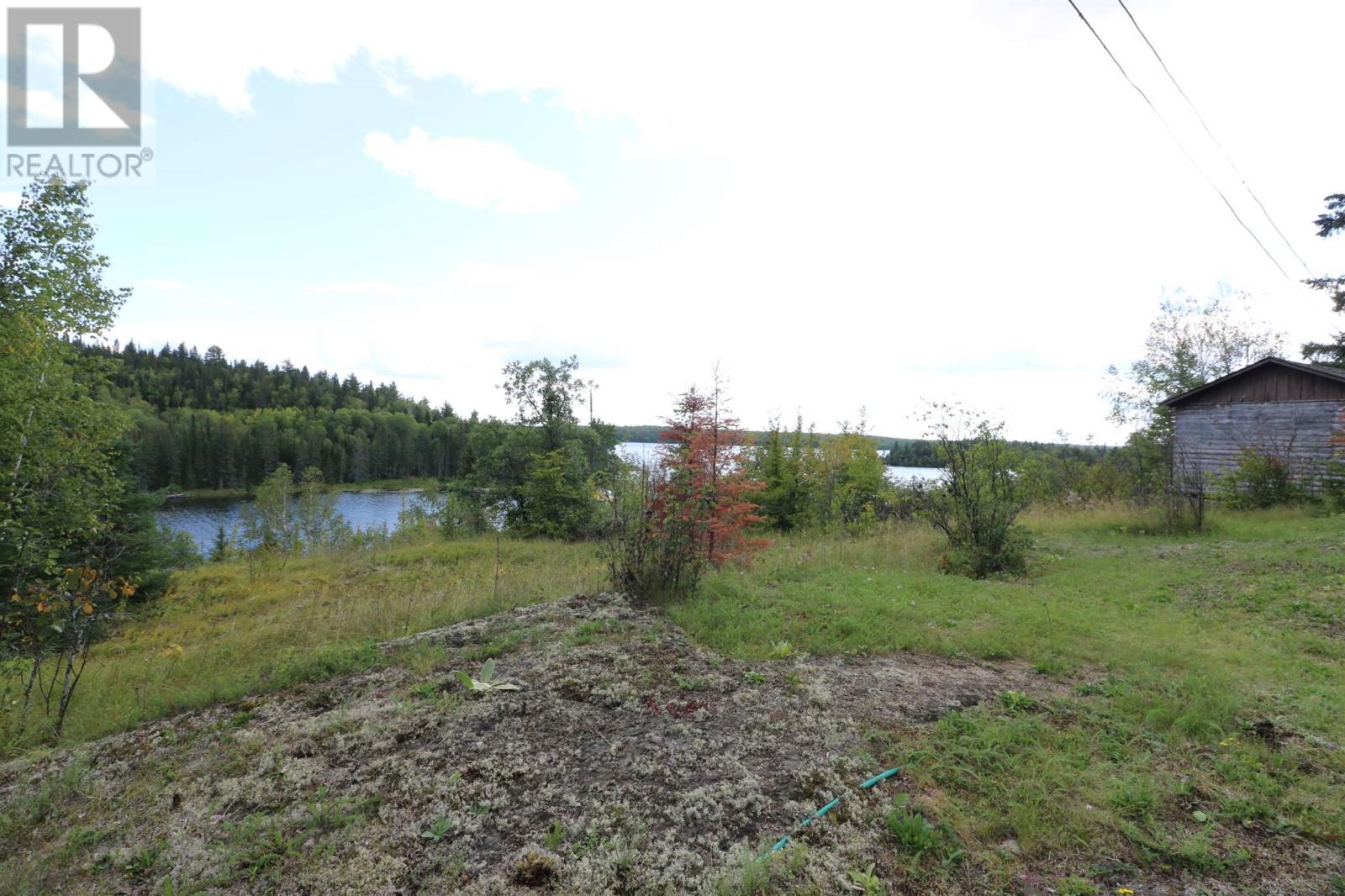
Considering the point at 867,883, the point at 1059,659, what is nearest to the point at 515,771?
the point at 867,883

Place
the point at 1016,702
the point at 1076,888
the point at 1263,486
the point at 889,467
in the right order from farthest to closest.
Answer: the point at 889,467 → the point at 1263,486 → the point at 1016,702 → the point at 1076,888

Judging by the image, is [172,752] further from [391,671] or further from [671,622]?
[671,622]

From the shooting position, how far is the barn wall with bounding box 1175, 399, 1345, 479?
515 inches

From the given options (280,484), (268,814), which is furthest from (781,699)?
(280,484)

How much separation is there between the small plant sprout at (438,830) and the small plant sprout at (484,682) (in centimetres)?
121

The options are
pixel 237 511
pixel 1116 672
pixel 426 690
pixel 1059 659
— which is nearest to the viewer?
pixel 426 690

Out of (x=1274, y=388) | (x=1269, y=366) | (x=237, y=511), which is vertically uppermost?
(x=1269, y=366)

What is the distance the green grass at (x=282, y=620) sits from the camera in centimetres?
412

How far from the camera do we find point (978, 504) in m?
8.41

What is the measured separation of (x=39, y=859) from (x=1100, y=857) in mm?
4372

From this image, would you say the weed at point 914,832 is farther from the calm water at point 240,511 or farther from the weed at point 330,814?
the calm water at point 240,511

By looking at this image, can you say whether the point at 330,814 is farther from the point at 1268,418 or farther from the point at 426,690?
the point at 1268,418

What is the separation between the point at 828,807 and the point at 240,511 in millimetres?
39803

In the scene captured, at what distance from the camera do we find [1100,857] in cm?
216
